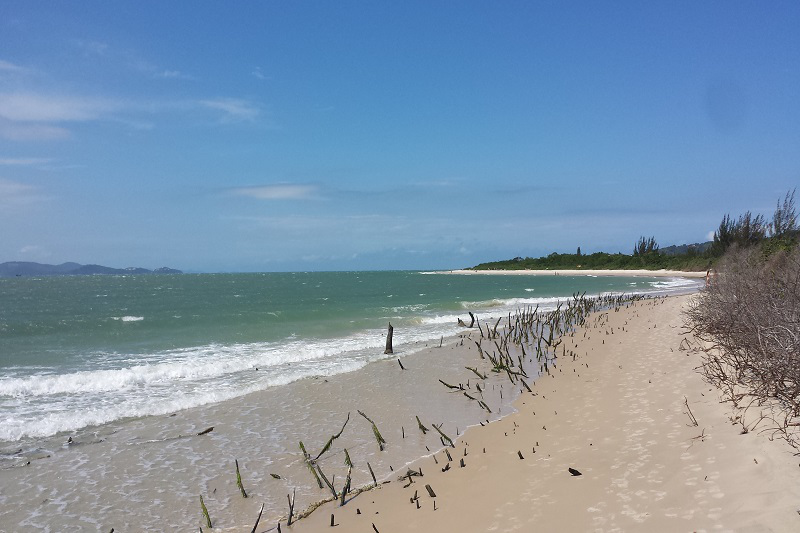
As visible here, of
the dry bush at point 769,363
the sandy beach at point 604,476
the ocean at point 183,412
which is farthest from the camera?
the ocean at point 183,412

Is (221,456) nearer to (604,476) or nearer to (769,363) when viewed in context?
(604,476)

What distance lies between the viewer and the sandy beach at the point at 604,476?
5.16 m

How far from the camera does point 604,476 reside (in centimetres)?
650

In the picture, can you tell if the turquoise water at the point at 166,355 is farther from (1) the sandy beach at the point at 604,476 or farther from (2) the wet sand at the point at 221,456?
(1) the sandy beach at the point at 604,476

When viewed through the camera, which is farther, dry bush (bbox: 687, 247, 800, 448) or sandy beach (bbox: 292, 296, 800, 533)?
dry bush (bbox: 687, 247, 800, 448)

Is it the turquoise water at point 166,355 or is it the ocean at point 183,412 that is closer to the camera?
the ocean at point 183,412

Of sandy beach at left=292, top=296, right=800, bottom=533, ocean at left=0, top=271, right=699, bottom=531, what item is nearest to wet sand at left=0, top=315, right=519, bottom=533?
ocean at left=0, top=271, right=699, bottom=531

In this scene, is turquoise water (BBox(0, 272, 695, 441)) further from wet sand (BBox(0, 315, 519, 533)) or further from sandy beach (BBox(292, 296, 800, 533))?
sandy beach (BBox(292, 296, 800, 533))

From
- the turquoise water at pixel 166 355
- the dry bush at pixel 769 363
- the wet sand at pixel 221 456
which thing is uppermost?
the dry bush at pixel 769 363

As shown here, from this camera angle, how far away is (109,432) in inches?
436

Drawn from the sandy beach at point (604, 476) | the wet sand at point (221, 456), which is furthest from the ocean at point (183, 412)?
the sandy beach at point (604, 476)

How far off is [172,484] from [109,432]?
12.9 feet

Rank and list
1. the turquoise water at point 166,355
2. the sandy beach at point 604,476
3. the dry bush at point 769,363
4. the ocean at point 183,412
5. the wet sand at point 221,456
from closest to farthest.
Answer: the sandy beach at point 604,476
the dry bush at point 769,363
the wet sand at point 221,456
the ocean at point 183,412
the turquoise water at point 166,355

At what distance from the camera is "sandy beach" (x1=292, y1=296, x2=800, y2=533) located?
16.9 ft
